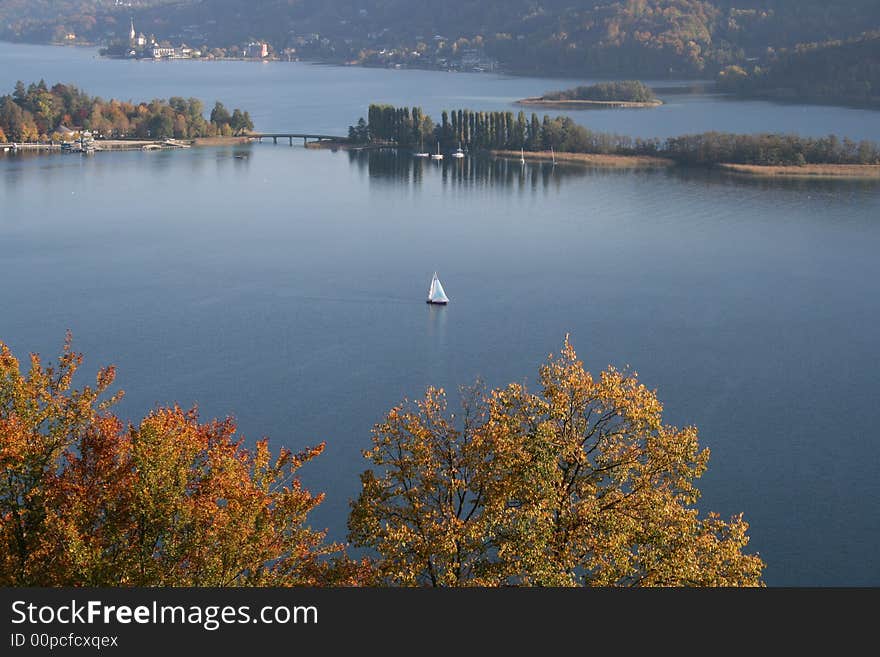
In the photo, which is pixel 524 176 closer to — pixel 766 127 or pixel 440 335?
pixel 766 127

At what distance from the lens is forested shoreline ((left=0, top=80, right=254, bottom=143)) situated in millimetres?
44659

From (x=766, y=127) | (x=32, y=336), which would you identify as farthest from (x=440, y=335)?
(x=766, y=127)

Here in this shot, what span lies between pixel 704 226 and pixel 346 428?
52.8 ft

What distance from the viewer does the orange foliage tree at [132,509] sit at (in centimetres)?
639

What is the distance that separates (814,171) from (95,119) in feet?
91.1

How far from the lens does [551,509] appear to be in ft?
22.6

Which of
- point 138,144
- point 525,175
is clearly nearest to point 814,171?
point 525,175

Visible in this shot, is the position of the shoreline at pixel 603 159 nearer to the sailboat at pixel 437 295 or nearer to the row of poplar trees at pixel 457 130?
the row of poplar trees at pixel 457 130

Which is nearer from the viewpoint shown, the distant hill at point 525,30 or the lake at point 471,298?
the lake at point 471,298

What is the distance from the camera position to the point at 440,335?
1831 centimetres

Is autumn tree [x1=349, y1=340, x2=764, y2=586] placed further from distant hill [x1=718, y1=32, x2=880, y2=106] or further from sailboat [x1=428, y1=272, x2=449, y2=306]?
distant hill [x1=718, y1=32, x2=880, y2=106]

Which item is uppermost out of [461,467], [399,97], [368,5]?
[368,5]

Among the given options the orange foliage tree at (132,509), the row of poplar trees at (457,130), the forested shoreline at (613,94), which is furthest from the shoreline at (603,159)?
the orange foliage tree at (132,509)

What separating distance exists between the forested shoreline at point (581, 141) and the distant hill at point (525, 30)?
102 feet
